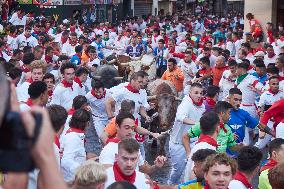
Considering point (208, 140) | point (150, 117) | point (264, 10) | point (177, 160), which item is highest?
point (264, 10)

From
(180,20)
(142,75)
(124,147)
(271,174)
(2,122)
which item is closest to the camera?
(2,122)

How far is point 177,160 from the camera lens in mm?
8727

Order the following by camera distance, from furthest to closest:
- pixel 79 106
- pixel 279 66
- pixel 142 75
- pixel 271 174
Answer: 1. pixel 279 66
2. pixel 142 75
3. pixel 79 106
4. pixel 271 174

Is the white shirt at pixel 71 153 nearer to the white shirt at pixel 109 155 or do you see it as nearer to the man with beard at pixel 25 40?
the white shirt at pixel 109 155

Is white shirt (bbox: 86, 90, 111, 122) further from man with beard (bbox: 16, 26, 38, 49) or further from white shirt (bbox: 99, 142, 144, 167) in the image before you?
man with beard (bbox: 16, 26, 38, 49)

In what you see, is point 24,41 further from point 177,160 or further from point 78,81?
point 177,160

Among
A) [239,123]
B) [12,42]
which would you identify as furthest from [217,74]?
[12,42]

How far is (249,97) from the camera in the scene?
39.8ft

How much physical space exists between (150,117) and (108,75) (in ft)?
13.9

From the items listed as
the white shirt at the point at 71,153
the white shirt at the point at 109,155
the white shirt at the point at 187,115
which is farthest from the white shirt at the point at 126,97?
the white shirt at the point at 109,155

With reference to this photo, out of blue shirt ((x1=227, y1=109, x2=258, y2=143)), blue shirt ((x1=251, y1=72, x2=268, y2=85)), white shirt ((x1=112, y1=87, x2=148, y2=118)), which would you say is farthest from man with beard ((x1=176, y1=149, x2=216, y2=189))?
blue shirt ((x1=251, y1=72, x2=268, y2=85))

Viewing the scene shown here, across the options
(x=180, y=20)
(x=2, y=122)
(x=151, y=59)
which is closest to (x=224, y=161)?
(x=2, y=122)

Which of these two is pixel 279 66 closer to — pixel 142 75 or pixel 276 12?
pixel 142 75

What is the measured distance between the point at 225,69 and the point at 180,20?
20870mm
